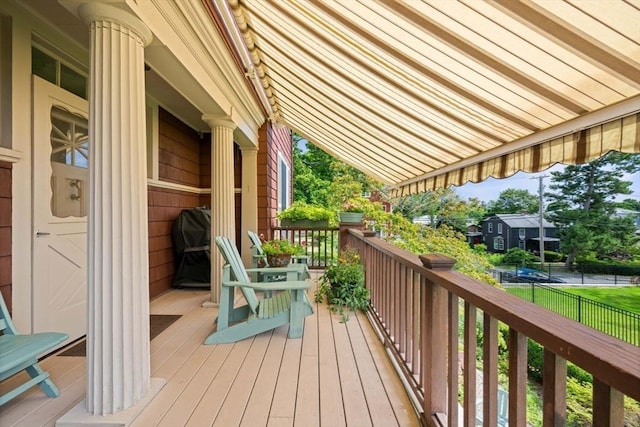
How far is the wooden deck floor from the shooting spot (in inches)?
74.5

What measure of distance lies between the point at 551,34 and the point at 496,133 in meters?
1.21

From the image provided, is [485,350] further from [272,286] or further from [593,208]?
[593,208]

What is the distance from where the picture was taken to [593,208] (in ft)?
26.3

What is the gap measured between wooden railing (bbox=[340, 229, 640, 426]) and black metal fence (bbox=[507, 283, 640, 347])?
1.55 metres

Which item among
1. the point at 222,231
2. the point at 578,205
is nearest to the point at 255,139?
the point at 222,231

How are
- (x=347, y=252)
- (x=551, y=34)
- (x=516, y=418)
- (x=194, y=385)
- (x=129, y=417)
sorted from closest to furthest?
(x=516, y=418) → (x=551, y=34) → (x=129, y=417) → (x=194, y=385) → (x=347, y=252)

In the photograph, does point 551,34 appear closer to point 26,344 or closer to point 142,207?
point 142,207

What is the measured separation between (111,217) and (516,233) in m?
13.0

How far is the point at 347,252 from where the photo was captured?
449cm

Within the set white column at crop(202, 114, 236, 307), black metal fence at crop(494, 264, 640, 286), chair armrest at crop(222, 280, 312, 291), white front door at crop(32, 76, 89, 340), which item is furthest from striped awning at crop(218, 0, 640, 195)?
black metal fence at crop(494, 264, 640, 286)

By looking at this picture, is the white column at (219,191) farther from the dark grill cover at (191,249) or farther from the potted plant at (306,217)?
the potted plant at (306,217)

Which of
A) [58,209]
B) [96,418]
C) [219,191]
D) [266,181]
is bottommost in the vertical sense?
[96,418]

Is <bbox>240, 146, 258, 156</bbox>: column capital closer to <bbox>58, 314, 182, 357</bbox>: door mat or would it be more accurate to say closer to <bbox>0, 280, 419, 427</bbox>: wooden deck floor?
<bbox>58, 314, 182, 357</bbox>: door mat

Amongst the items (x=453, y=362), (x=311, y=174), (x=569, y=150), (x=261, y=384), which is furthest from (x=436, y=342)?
(x=311, y=174)
